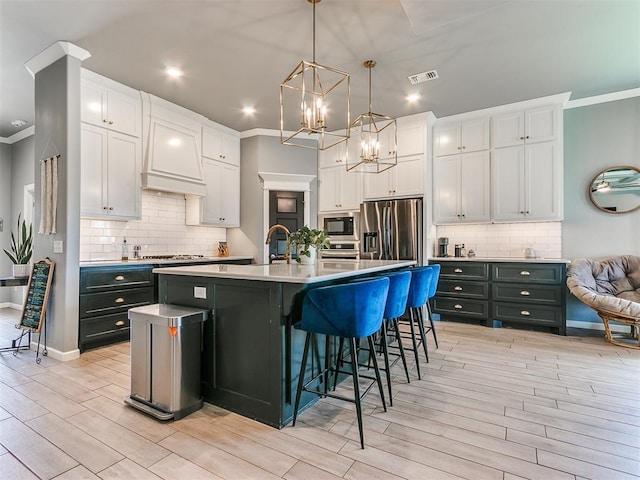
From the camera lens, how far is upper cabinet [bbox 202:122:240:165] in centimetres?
519

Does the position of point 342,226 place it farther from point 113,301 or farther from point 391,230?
point 113,301

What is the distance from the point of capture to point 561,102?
4.37 metres

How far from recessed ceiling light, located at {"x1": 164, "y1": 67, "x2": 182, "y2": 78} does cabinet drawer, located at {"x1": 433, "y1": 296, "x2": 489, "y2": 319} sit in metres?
4.33

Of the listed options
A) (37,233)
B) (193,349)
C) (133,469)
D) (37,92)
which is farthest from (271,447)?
(37,92)

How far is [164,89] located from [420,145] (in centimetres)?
348

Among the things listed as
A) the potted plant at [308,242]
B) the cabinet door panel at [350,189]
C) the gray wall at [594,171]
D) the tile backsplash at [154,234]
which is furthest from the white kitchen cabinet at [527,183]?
the tile backsplash at [154,234]

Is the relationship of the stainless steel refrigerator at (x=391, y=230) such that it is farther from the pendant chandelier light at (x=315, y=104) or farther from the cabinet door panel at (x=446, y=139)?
the pendant chandelier light at (x=315, y=104)

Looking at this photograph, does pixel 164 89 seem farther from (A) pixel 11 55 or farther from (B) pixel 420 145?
Result: (B) pixel 420 145

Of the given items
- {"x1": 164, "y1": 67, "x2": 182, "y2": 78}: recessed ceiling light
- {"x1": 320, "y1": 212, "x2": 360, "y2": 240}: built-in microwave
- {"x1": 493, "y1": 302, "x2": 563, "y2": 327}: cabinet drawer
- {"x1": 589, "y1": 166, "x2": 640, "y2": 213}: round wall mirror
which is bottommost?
{"x1": 493, "y1": 302, "x2": 563, "y2": 327}: cabinet drawer

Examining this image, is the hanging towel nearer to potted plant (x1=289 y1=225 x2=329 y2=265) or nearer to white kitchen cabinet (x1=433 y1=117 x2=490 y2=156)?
potted plant (x1=289 y1=225 x2=329 y2=265)

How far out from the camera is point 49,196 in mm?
3461

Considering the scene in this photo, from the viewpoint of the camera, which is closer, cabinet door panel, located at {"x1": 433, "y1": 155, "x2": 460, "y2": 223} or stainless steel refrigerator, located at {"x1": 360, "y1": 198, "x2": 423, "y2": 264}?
stainless steel refrigerator, located at {"x1": 360, "y1": 198, "x2": 423, "y2": 264}

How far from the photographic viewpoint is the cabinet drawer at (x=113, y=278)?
3.48m

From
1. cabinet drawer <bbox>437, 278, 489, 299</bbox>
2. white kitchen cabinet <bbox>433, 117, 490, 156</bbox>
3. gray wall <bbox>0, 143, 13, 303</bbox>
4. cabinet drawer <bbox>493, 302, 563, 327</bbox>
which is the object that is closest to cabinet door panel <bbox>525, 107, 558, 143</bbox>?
white kitchen cabinet <bbox>433, 117, 490, 156</bbox>
